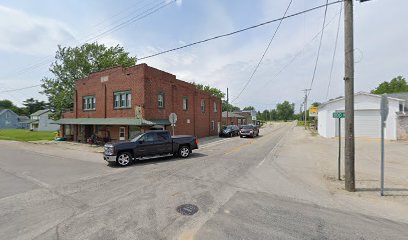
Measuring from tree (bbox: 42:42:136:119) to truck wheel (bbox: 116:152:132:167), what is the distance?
80.1 feet

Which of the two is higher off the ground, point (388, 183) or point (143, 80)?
point (143, 80)

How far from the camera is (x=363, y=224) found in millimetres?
4137

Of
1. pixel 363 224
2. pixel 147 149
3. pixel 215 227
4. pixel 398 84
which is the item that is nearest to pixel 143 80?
pixel 147 149

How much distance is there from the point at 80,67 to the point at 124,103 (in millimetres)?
17985

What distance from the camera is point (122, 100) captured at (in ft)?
65.7

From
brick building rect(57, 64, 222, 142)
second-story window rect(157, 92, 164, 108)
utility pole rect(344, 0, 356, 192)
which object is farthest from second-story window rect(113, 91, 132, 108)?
utility pole rect(344, 0, 356, 192)

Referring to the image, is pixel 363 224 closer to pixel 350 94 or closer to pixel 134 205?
pixel 350 94

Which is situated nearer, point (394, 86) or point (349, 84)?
point (349, 84)

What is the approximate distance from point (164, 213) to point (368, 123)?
25458 millimetres

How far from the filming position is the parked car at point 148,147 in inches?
411

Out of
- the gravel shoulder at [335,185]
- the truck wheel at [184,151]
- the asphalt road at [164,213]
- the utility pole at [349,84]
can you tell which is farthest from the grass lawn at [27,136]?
the utility pole at [349,84]

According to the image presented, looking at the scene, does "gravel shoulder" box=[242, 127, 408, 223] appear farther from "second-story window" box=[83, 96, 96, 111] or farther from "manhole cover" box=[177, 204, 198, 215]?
"second-story window" box=[83, 96, 96, 111]

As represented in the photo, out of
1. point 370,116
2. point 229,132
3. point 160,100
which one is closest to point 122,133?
point 160,100

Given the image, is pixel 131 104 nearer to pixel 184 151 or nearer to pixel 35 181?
pixel 184 151
